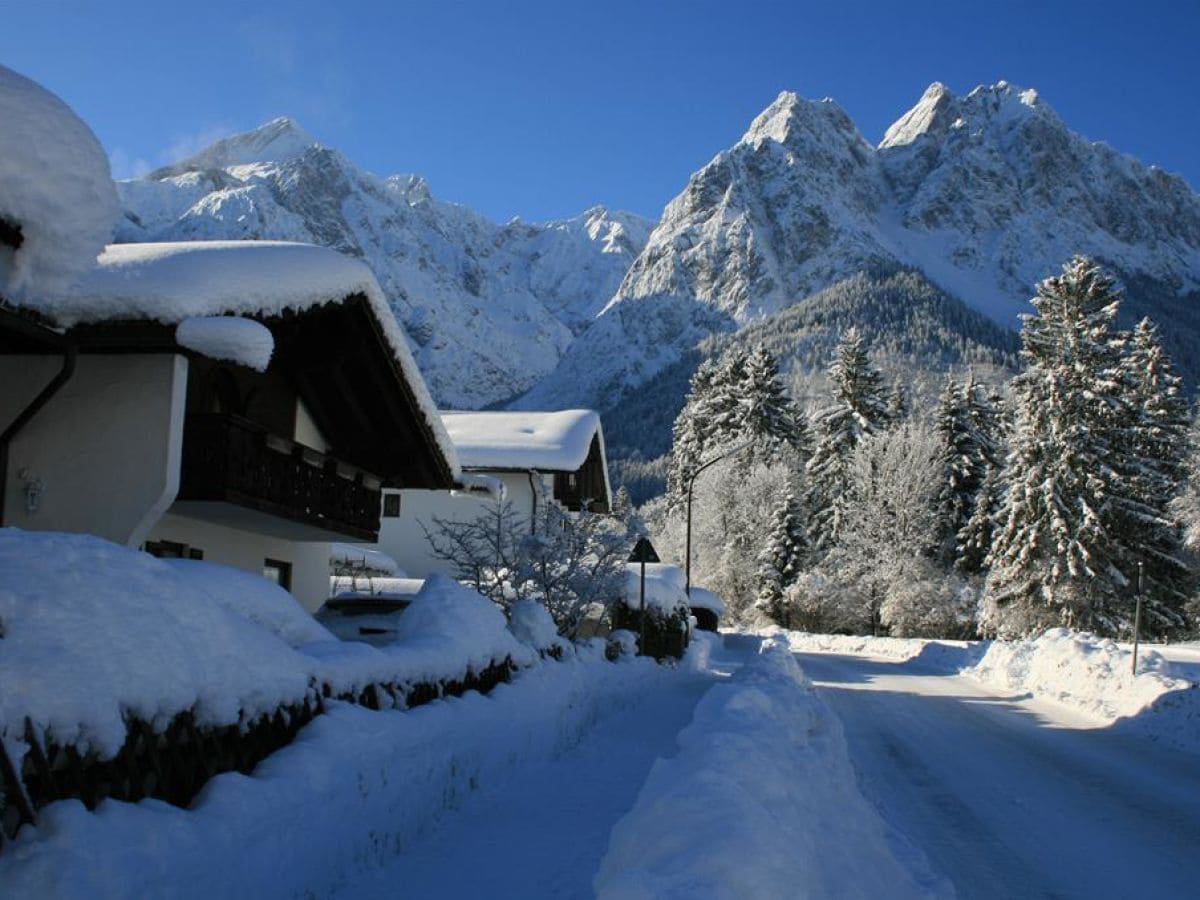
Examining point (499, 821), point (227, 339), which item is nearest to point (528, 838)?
point (499, 821)

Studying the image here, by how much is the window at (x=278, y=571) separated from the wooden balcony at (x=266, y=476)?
1426 mm

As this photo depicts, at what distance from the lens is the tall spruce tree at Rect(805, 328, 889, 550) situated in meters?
62.0

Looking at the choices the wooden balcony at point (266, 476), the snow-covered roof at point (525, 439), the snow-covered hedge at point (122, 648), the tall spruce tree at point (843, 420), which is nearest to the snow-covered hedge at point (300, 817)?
the snow-covered hedge at point (122, 648)

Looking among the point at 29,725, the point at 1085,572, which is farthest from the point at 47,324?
the point at 1085,572

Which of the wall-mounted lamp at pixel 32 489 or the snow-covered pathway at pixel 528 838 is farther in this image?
the wall-mounted lamp at pixel 32 489

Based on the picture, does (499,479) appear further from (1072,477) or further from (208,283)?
(1072,477)

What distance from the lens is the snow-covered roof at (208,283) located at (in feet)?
36.6

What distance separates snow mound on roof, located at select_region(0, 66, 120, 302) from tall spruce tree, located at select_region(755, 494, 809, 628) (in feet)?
179

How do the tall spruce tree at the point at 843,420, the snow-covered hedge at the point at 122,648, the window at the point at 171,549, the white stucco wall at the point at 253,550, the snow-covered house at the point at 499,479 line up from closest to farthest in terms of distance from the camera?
the snow-covered hedge at the point at 122,648
the window at the point at 171,549
the white stucco wall at the point at 253,550
the snow-covered house at the point at 499,479
the tall spruce tree at the point at 843,420

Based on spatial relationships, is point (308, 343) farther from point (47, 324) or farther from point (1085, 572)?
point (1085, 572)

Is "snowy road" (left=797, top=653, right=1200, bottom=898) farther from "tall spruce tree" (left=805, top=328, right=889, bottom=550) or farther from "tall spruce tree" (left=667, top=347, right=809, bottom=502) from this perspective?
"tall spruce tree" (left=667, top=347, right=809, bottom=502)

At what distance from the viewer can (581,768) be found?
10242 mm

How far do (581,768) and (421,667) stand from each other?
3153 mm

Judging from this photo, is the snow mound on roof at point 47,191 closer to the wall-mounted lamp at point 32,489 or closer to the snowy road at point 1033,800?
the wall-mounted lamp at point 32,489
